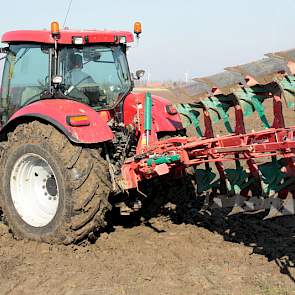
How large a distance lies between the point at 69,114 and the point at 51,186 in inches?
31.5

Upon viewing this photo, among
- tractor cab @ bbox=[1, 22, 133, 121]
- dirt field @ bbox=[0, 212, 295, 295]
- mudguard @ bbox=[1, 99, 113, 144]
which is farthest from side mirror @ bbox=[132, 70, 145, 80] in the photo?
dirt field @ bbox=[0, 212, 295, 295]

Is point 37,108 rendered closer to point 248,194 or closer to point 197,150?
point 197,150

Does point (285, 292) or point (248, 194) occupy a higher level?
point (248, 194)

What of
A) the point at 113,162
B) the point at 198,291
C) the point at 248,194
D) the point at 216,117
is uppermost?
the point at 216,117

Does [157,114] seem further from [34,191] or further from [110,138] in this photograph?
[34,191]

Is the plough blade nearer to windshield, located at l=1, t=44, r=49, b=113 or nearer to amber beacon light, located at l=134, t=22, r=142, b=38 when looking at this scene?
amber beacon light, located at l=134, t=22, r=142, b=38

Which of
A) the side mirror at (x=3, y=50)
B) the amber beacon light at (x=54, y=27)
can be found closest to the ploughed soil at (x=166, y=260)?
the side mirror at (x=3, y=50)

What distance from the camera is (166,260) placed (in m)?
4.02

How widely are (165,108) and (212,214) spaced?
1171 mm

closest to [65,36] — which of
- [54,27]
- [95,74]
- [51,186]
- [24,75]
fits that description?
[54,27]

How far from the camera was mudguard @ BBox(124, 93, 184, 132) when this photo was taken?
467 centimetres

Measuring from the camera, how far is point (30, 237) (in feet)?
14.6

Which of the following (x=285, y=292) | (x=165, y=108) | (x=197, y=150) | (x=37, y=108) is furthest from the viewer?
(x=165, y=108)

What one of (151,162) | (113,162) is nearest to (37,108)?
(113,162)
